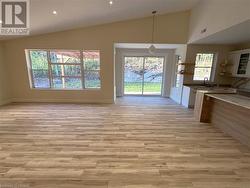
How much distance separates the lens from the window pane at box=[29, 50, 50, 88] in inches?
229

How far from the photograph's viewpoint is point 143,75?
7473mm

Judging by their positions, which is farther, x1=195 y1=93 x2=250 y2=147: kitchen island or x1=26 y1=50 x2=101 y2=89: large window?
x1=26 y1=50 x2=101 y2=89: large window

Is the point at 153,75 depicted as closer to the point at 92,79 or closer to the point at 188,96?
the point at 188,96

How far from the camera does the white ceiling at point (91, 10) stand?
11.5 ft

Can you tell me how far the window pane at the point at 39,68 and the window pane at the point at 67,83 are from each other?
344 millimetres

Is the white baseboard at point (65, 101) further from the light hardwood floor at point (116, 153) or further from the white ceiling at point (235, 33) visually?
the white ceiling at point (235, 33)

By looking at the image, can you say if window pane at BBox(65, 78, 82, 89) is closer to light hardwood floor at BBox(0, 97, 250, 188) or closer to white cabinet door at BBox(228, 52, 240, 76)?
light hardwood floor at BBox(0, 97, 250, 188)

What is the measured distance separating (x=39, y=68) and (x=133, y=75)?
13.3 ft

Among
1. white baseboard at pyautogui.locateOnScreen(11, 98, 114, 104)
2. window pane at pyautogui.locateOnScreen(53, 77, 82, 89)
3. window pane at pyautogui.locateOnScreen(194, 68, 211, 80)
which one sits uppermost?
window pane at pyautogui.locateOnScreen(194, 68, 211, 80)

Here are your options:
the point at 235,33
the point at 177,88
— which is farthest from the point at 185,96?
the point at 235,33

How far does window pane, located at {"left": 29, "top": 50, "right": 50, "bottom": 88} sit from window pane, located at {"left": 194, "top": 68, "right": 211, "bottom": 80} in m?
5.84

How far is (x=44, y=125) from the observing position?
3729 mm

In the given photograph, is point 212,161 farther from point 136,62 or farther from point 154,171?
point 136,62

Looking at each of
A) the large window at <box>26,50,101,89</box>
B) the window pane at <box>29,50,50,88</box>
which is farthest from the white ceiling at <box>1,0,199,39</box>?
the window pane at <box>29,50,50,88</box>
